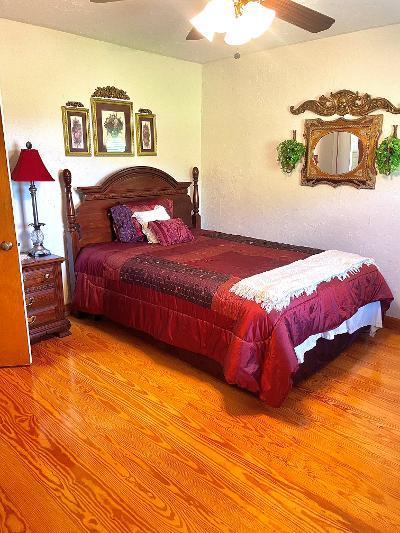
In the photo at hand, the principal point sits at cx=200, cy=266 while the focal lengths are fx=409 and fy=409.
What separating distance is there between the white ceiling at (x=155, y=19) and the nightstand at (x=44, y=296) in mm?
1831

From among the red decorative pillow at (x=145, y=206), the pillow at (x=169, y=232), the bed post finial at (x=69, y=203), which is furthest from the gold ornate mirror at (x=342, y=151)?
the bed post finial at (x=69, y=203)

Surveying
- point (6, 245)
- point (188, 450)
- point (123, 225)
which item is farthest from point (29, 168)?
point (188, 450)

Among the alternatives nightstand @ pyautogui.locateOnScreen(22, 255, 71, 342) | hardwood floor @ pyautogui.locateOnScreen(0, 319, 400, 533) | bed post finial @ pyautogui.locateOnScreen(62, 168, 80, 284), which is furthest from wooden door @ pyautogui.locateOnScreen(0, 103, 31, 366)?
bed post finial @ pyautogui.locateOnScreen(62, 168, 80, 284)

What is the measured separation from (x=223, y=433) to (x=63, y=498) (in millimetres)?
858

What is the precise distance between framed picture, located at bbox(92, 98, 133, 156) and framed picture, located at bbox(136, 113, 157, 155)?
100 mm

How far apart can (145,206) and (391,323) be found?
2.55 meters

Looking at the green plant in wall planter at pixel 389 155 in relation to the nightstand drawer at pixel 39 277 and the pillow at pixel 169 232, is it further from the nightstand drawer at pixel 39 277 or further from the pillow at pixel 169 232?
the nightstand drawer at pixel 39 277

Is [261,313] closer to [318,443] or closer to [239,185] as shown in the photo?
[318,443]

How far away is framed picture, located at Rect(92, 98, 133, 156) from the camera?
3.88 meters

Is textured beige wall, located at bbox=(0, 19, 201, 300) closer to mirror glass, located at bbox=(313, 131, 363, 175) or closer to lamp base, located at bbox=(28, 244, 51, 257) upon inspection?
lamp base, located at bbox=(28, 244, 51, 257)

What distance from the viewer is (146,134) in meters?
4.30

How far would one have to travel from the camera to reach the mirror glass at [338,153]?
365 cm

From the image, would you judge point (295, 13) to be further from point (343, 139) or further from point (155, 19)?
point (343, 139)

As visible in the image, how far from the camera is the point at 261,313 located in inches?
93.2
